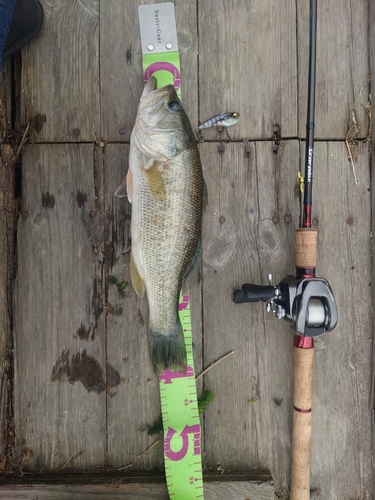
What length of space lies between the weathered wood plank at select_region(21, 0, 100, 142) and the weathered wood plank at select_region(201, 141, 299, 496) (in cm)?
78

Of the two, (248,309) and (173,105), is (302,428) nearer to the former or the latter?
(248,309)

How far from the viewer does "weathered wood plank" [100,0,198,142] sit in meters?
2.49

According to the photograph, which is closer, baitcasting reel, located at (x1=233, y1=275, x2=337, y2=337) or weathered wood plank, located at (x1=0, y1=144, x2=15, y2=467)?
baitcasting reel, located at (x1=233, y1=275, x2=337, y2=337)

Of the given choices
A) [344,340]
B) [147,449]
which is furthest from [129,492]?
[344,340]

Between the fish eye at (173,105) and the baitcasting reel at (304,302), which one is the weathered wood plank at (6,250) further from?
the baitcasting reel at (304,302)

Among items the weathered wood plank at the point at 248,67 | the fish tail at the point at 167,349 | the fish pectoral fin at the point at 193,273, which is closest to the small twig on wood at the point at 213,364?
the fish tail at the point at 167,349

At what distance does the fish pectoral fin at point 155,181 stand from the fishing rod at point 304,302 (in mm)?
660

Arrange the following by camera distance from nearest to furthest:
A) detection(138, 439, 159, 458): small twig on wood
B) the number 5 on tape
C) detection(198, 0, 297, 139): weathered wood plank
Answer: the number 5 on tape, detection(138, 439, 159, 458): small twig on wood, detection(198, 0, 297, 139): weathered wood plank

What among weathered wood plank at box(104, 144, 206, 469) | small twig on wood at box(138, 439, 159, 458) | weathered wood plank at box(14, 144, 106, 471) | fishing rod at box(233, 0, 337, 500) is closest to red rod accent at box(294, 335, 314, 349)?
fishing rod at box(233, 0, 337, 500)

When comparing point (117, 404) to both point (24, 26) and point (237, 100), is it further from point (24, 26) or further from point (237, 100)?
point (24, 26)

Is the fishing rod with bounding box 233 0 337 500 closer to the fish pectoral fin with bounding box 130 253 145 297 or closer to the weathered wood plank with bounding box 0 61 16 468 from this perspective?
the fish pectoral fin with bounding box 130 253 145 297

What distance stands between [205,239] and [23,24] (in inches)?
63.7

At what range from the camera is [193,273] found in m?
2.23

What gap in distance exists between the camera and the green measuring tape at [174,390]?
231 centimetres
